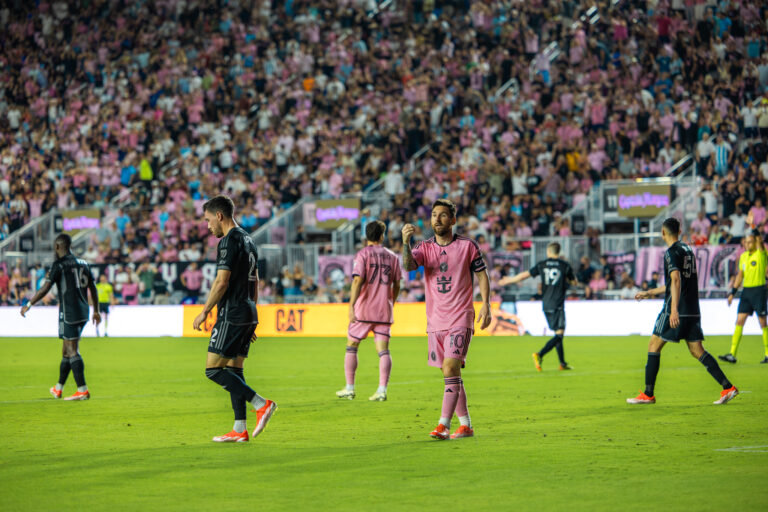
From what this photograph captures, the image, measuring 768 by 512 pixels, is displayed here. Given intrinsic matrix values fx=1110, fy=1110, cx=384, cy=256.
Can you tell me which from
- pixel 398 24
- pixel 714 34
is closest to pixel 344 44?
pixel 398 24

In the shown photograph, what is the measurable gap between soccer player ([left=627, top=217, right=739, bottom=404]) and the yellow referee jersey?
23.7 ft

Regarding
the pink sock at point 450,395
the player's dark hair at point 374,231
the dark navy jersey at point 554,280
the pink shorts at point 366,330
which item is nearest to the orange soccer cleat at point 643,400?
the pink shorts at point 366,330

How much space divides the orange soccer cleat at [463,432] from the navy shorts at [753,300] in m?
11.0

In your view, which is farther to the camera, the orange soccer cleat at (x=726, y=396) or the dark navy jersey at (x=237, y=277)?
the orange soccer cleat at (x=726, y=396)

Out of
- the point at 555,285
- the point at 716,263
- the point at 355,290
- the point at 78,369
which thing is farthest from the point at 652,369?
the point at 716,263

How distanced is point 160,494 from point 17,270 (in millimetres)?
31055

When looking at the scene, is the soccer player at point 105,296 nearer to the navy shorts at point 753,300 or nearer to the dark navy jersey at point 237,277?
the navy shorts at point 753,300

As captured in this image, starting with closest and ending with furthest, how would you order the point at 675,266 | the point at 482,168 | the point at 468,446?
the point at 468,446
the point at 675,266
the point at 482,168

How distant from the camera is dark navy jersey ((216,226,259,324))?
9.73 meters

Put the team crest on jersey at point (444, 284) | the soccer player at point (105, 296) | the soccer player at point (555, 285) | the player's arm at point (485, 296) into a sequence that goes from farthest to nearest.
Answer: the soccer player at point (105, 296) < the soccer player at point (555, 285) < the team crest on jersey at point (444, 284) < the player's arm at point (485, 296)

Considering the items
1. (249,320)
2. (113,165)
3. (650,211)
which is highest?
(113,165)

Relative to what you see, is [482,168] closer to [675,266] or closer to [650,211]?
[650,211]

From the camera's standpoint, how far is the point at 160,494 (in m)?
7.29

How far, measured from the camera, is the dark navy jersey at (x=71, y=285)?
1435 centimetres
